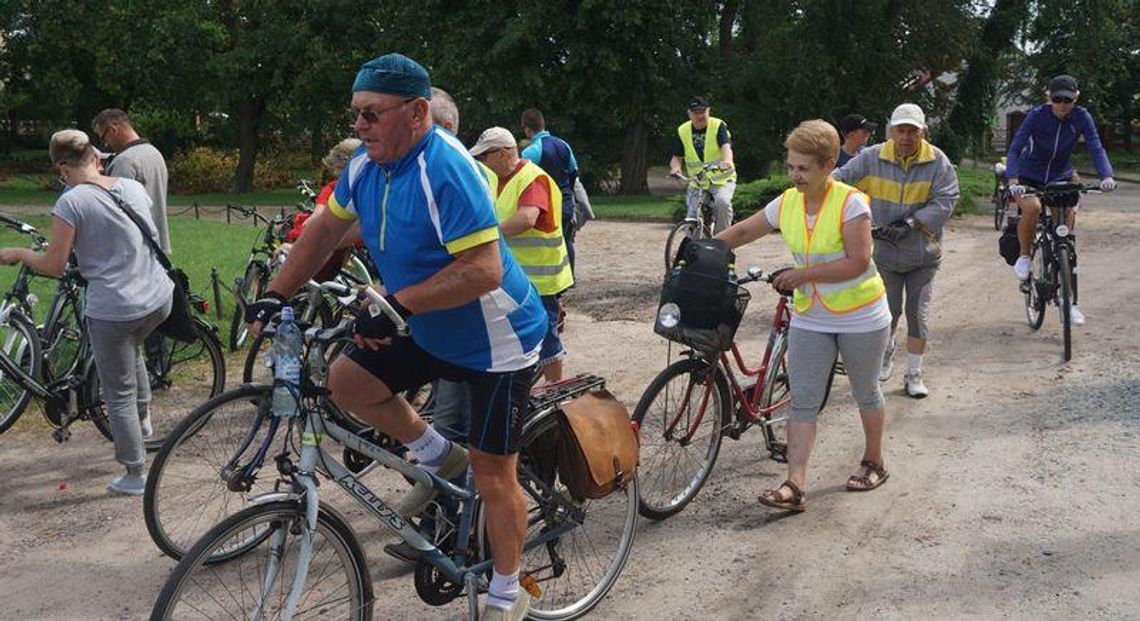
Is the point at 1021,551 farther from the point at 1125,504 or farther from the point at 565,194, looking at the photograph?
the point at 565,194

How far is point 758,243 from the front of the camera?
16.0 metres

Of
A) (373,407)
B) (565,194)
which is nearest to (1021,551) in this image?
(373,407)

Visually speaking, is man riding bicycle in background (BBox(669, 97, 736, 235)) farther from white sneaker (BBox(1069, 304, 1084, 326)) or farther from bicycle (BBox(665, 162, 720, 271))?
white sneaker (BBox(1069, 304, 1084, 326))

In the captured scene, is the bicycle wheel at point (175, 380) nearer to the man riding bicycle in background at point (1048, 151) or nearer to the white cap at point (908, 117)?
the white cap at point (908, 117)

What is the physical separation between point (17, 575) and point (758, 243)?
12.1 m

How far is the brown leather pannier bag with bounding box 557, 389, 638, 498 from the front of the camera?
4320 millimetres

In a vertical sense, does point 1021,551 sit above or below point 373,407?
below

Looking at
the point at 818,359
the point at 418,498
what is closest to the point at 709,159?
the point at 818,359

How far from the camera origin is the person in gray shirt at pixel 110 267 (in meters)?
5.80

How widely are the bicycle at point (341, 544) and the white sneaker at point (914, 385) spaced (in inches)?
143

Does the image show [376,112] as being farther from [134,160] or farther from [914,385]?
[914,385]

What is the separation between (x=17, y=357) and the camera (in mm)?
6840

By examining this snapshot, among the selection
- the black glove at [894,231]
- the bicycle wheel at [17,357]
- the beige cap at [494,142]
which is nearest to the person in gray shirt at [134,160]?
the bicycle wheel at [17,357]

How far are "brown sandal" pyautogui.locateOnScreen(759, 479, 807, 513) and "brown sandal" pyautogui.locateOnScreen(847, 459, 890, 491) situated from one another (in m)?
0.46
